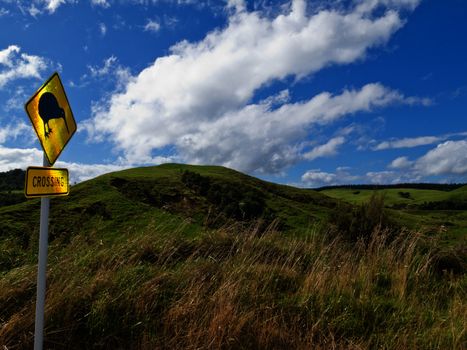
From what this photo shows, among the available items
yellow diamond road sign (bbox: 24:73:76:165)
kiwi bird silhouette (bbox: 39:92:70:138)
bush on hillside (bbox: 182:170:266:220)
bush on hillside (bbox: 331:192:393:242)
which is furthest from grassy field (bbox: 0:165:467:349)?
bush on hillside (bbox: 182:170:266:220)

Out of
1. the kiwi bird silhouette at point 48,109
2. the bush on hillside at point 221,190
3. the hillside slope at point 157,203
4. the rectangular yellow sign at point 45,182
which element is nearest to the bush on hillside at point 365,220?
the rectangular yellow sign at point 45,182

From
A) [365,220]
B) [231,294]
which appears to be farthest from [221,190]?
[231,294]

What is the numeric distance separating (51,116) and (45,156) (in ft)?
1.09

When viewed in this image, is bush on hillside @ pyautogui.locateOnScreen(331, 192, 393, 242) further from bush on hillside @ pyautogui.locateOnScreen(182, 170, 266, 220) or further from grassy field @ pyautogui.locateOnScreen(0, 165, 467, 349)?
bush on hillside @ pyautogui.locateOnScreen(182, 170, 266, 220)

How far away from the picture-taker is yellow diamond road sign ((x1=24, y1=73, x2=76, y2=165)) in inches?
137

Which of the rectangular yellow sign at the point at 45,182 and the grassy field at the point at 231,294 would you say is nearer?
the rectangular yellow sign at the point at 45,182

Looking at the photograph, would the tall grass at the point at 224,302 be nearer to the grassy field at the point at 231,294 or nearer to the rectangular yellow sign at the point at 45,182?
the grassy field at the point at 231,294

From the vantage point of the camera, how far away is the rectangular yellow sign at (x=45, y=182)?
10.9 feet

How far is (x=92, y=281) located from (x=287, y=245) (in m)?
3.70

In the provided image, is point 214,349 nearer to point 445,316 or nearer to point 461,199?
point 445,316

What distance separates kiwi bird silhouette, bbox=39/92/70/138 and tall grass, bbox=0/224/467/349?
1928 millimetres

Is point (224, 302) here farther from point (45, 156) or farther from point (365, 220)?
point (365, 220)

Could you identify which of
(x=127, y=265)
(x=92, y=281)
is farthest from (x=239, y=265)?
(x=92, y=281)

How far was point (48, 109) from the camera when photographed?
356 cm
